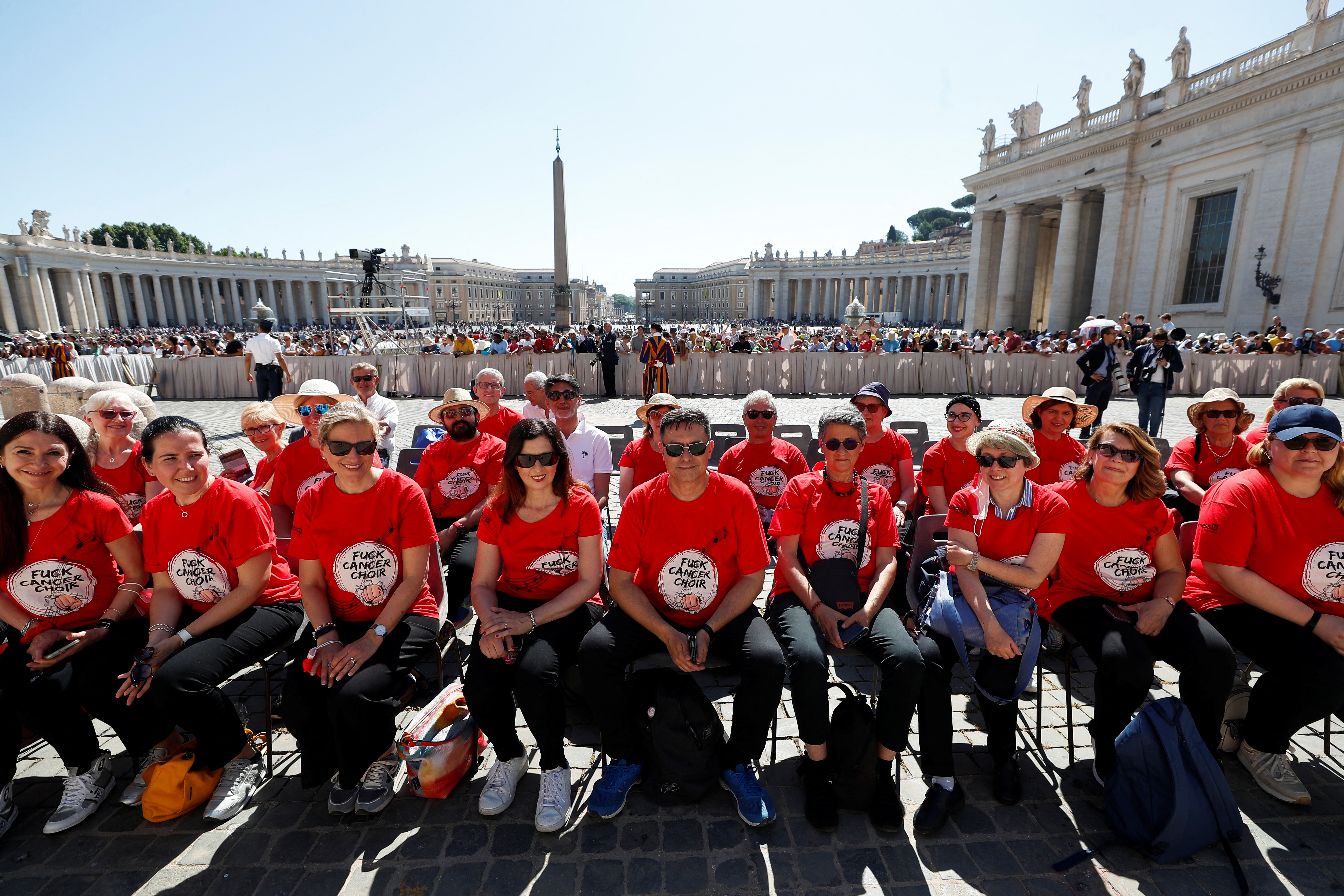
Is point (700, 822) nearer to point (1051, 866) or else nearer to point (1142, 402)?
point (1051, 866)

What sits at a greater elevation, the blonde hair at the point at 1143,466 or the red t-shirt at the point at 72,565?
the blonde hair at the point at 1143,466

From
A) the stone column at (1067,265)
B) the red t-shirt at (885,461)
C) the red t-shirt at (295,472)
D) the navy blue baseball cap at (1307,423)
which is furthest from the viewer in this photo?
the stone column at (1067,265)

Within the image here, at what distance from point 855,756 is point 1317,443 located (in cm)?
259

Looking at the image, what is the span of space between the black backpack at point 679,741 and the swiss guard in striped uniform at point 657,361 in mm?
12688

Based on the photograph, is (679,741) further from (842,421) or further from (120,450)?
(120,450)

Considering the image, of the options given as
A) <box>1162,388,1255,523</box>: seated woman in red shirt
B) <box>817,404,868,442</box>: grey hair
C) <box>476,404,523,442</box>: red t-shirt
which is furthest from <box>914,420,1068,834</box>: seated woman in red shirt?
<box>476,404,523,442</box>: red t-shirt

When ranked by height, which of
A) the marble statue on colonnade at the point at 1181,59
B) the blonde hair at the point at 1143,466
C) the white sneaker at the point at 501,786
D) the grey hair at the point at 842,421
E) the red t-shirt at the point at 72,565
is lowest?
the white sneaker at the point at 501,786

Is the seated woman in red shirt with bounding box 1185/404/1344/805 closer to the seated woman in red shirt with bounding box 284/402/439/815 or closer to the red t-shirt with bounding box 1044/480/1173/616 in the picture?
the red t-shirt with bounding box 1044/480/1173/616

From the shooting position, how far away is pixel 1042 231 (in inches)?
1409

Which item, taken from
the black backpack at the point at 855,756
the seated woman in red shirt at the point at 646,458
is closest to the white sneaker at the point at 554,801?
the black backpack at the point at 855,756

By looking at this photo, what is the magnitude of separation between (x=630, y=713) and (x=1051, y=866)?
5.94 feet

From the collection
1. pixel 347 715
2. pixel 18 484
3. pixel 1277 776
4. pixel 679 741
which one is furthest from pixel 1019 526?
pixel 18 484

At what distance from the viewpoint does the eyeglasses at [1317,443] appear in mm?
2775

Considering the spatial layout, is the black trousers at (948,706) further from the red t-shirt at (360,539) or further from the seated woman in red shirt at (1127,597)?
the red t-shirt at (360,539)
